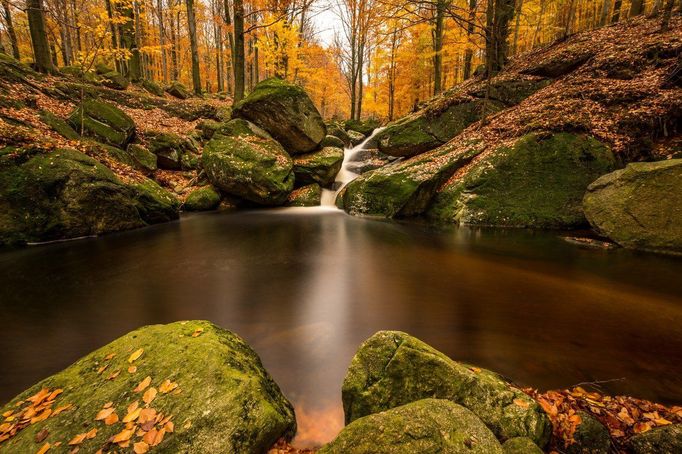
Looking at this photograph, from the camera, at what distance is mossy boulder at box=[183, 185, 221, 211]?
11180 millimetres

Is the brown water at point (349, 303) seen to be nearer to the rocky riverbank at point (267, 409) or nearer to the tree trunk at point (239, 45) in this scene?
the rocky riverbank at point (267, 409)

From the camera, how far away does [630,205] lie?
6.55 metres

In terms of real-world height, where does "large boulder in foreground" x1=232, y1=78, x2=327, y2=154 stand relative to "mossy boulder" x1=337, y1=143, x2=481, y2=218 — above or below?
above

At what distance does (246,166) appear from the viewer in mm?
11133

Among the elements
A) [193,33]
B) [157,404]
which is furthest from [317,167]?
[193,33]

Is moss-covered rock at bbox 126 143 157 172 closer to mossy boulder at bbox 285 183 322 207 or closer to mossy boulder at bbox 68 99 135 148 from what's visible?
mossy boulder at bbox 68 99 135 148

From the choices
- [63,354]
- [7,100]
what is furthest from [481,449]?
[7,100]

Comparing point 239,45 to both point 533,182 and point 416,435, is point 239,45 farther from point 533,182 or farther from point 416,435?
point 416,435

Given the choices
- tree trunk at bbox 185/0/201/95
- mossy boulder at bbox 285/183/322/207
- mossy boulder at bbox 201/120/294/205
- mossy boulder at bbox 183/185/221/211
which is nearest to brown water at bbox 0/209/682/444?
mossy boulder at bbox 183/185/221/211

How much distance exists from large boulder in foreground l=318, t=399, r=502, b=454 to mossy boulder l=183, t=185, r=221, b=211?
438 inches

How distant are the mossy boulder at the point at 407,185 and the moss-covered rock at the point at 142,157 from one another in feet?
24.6

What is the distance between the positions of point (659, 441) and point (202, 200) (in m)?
11.9

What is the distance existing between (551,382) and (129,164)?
12.2m

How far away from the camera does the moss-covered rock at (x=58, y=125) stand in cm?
897
